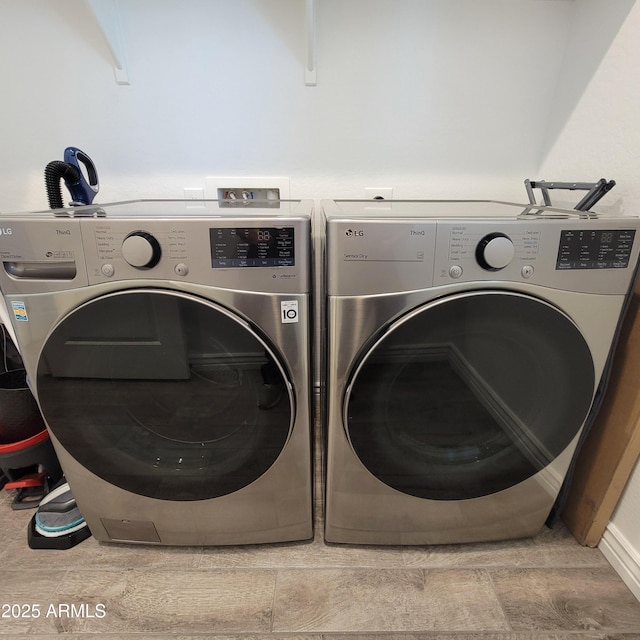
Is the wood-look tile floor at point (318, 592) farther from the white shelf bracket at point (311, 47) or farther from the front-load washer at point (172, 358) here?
the white shelf bracket at point (311, 47)

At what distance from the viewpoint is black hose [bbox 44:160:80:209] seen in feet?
3.05

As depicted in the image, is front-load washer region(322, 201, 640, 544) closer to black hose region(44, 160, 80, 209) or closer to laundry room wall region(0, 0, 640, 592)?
laundry room wall region(0, 0, 640, 592)

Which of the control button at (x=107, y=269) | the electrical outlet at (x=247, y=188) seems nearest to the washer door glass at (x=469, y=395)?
the control button at (x=107, y=269)

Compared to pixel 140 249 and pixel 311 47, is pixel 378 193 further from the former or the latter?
pixel 140 249

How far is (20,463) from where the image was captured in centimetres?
112

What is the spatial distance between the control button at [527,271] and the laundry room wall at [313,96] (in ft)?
2.10

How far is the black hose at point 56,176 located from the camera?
929 mm

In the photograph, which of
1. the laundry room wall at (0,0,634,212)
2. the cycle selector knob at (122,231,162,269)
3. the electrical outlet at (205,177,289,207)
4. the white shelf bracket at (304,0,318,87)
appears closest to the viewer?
the cycle selector knob at (122,231,162,269)

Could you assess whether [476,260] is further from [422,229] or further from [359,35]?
[359,35]

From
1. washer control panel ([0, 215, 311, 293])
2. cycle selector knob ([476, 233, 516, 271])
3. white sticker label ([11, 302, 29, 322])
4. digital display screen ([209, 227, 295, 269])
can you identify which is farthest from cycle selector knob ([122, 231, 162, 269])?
cycle selector knob ([476, 233, 516, 271])

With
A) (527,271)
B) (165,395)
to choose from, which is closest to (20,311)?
(165,395)

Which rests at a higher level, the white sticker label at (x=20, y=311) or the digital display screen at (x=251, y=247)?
the digital display screen at (x=251, y=247)

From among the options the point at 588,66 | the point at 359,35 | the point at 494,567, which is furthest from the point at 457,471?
the point at 359,35

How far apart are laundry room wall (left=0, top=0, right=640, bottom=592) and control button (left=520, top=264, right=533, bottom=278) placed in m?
0.64
